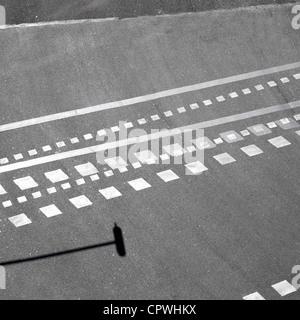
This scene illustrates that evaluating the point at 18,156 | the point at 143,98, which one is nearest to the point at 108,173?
the point at 18,156

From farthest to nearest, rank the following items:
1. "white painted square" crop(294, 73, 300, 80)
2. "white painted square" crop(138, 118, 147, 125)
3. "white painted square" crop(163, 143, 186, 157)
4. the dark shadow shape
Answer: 1. "white painted square" crop(294, 73, 300, 80)
2. "white painted square" crop(138, 118, 147, 125)
3. "white painted square" crop(163, 143, 186, 157)
4. the dark shadow shape

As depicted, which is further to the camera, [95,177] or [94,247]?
[95,177]

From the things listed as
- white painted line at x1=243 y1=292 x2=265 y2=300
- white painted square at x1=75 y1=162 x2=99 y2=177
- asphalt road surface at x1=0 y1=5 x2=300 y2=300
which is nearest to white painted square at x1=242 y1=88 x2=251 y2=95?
asphalt road surface at x1=0 y1=5 x2=300 y2=300

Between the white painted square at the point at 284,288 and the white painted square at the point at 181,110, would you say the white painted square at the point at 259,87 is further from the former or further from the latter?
the white painted square at the point at 284,288

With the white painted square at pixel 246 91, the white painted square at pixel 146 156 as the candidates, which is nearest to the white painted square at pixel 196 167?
the white painted square at pixel 146 156

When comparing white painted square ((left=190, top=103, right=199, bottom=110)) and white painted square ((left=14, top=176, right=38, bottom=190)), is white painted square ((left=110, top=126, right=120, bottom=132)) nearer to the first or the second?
white painted square ((left=190, top=103, right=199, bottom=110))

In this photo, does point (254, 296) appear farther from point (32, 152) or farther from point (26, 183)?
point (32, 152)
